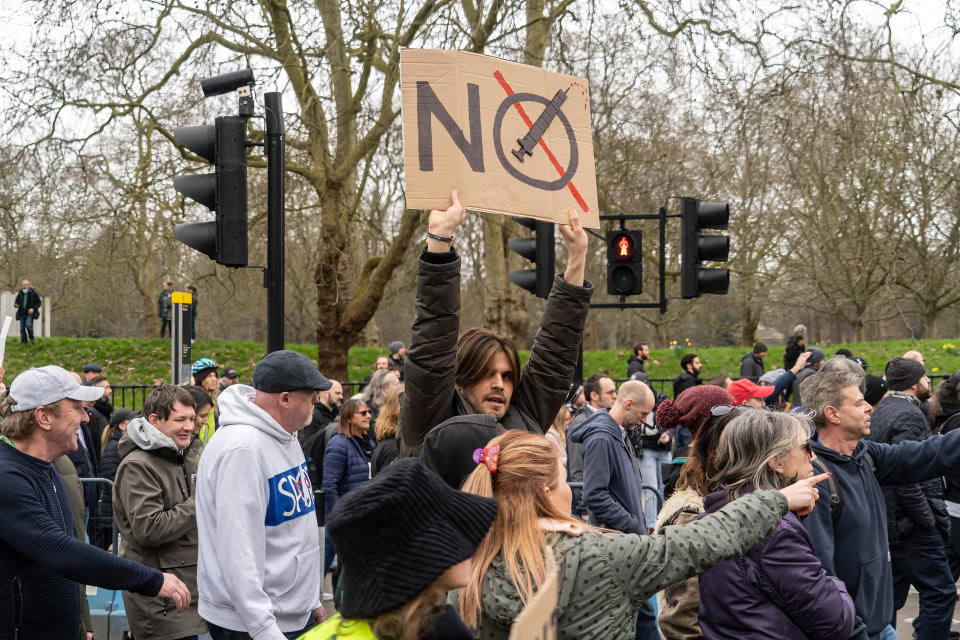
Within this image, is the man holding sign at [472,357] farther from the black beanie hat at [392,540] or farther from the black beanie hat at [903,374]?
the black beanie hat at [903,374]

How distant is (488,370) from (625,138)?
59.3 ft

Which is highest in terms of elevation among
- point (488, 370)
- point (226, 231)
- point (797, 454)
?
point (226, 231)

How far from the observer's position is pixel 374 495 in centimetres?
189

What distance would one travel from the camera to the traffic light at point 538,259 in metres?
9.76

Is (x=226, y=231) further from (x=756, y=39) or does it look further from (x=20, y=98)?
(x=756, y=39)

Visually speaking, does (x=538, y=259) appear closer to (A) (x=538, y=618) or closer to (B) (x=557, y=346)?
(B) (x=557, y=346)

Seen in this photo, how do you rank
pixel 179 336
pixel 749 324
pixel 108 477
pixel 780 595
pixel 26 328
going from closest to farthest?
pixel 780 595 → pixel 108 477 → pixel 179 336 → pixel 26 328 → pixel 749 324

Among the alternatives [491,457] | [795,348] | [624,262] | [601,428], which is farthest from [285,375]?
[795,348]

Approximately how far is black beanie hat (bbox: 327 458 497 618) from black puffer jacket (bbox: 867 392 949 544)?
17.6 ft

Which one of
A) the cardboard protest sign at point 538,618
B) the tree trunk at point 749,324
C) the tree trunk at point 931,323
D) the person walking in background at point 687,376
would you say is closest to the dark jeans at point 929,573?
the cardboard protest sign at point 538,618

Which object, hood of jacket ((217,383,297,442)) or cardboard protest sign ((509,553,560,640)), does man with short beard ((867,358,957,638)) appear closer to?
hood of jacket ((217,383,297,442))

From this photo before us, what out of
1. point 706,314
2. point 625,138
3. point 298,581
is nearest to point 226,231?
point 298,581

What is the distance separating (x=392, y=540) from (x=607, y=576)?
2.74 feet

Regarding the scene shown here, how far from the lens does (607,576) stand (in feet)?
8.27
